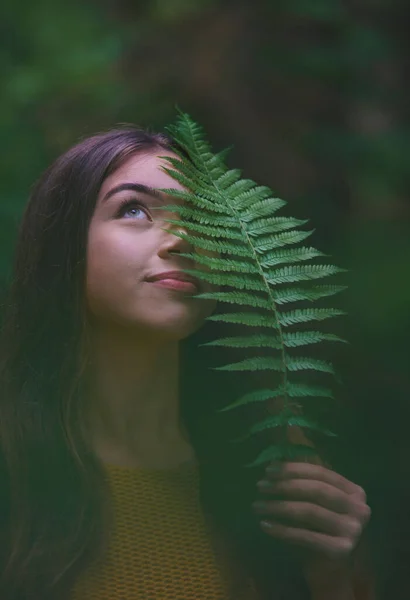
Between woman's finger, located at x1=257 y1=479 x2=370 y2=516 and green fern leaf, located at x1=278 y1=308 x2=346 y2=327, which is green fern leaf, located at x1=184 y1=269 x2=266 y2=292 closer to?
green fern leaf, located at x1=278 y1=308 x2=346 y2=327

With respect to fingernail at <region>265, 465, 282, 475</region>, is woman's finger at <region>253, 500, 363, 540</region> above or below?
below

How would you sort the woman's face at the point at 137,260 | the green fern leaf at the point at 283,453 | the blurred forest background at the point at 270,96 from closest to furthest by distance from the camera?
the green fern leaf at the point at 283,453 → the woman's face at the point at 137,260 → the blurred forest background at the point at 270,96

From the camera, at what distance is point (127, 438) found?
1029 millimetres

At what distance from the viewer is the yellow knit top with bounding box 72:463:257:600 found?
941 mm

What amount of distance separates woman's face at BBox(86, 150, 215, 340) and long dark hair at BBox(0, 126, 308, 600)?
0.02m

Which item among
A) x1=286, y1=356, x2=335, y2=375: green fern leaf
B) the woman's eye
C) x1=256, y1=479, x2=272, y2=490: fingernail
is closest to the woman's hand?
x1=256, y1=479, x2=272, y2=490: fingernail

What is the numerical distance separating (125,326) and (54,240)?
0.15 m

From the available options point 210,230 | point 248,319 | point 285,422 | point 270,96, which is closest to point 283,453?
point 285,422

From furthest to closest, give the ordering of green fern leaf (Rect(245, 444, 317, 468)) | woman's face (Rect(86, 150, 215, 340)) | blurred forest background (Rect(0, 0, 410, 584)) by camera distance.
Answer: blurred forest background (Rect(0, 0, 410, 584)) → woman's face (Rect(86, 150, 215, 340)) → green fern leaf (Rect(245, 444, 317, 468))

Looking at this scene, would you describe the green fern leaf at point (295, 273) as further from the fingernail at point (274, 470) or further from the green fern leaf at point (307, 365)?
the fingernail at point (274, 470)

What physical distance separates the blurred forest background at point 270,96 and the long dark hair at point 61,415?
0.35m

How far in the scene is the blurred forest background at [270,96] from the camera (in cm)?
164

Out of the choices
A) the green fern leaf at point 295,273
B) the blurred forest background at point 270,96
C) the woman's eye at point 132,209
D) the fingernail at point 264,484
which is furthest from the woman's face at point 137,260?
the blurred forest background at point 270,96

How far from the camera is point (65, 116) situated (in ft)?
5.99
